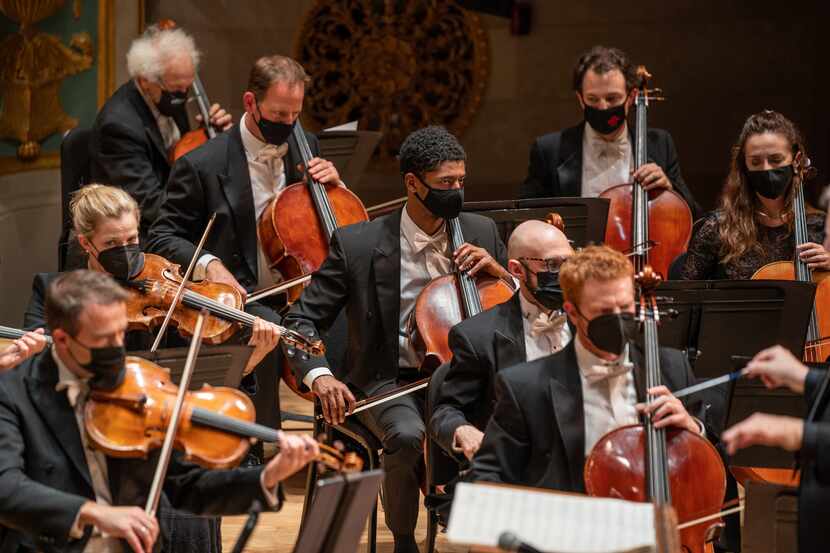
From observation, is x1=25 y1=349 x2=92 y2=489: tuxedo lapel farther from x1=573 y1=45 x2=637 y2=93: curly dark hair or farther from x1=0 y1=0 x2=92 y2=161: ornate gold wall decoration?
x1=0 y1=0 x2=92 y2=161: ornate gold wall decoration

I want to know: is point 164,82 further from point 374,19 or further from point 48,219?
point 374,19

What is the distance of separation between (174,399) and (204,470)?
219 millimetres

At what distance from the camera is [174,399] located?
246cm

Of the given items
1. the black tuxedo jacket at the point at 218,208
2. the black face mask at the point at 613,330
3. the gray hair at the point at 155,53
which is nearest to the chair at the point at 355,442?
the black tuxedo jacket at the point at 218,208

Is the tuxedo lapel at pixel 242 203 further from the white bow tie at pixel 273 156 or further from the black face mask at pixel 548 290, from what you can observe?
the black face mask at pixel 548 290

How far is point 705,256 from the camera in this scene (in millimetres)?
3895

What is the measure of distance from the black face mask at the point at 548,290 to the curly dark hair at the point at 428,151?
0.62 m

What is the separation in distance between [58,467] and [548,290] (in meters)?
1.24

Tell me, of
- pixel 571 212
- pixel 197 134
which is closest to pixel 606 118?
pixel 571 212

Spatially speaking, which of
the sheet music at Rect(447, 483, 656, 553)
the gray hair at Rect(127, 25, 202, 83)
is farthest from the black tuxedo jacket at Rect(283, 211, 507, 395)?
the sheet music at Rect(447, 483, 656, 553)

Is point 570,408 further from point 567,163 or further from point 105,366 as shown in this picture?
point 567,163

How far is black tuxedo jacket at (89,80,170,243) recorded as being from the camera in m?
4.55

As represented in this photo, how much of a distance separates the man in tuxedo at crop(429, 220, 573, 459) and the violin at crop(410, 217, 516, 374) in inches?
7.8

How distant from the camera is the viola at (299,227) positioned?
13.1 ft
